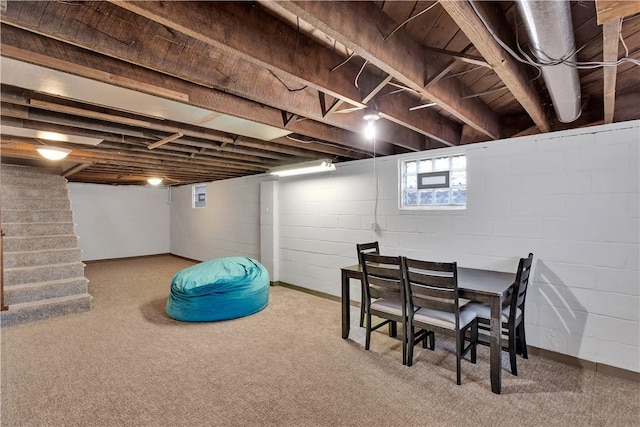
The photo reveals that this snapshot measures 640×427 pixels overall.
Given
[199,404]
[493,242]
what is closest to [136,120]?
[199,404]

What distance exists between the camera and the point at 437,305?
2.51 meters

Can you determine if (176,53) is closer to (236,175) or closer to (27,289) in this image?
(27,289)

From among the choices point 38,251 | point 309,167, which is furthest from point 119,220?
point 309,167

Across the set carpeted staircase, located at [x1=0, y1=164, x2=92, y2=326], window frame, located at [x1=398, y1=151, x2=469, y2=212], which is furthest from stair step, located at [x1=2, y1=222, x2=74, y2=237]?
window frame, located at [x1=398, y1=151, x2=469, y2=212]

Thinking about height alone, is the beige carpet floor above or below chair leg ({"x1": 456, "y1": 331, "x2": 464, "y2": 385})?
below

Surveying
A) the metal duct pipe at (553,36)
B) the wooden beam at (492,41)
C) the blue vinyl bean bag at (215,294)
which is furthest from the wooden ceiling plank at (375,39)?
the blue vinyl bean bag at (215,294)

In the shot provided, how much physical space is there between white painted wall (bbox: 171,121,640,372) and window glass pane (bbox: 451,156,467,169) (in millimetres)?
120

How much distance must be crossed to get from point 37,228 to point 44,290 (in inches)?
43.1

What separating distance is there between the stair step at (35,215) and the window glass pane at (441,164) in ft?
17.9

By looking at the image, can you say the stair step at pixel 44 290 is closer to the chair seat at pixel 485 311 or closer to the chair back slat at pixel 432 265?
the chair back slat at pixel 432 265

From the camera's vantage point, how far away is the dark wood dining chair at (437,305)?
2.42 m

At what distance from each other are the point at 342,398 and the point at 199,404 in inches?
39.9

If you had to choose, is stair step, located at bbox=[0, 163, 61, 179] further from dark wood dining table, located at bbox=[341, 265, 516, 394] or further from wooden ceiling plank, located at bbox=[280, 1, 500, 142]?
dark wood dining table, located at bbox=[341, 265, 516, 394]

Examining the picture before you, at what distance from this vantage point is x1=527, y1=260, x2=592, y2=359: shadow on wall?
2.73 metres
